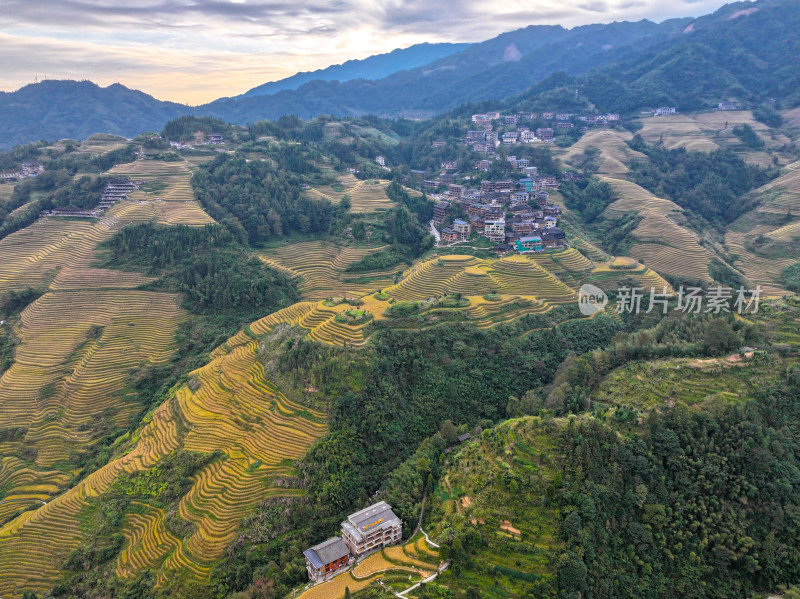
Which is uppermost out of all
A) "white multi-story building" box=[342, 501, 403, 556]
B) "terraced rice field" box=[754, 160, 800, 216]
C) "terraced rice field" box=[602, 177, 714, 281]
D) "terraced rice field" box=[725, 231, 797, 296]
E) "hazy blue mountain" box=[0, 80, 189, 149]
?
"hazy blue mountain" box=[0, 80, 189, 149]

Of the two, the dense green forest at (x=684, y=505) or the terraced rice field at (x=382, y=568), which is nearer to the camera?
the terraced rice field at (x=382, y=568)

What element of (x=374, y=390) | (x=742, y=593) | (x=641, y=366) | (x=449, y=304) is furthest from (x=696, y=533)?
(x=449, y=304)

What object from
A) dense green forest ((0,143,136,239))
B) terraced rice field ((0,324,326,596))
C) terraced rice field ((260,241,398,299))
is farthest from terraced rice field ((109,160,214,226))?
terraced rice field ((0,324,326,596))

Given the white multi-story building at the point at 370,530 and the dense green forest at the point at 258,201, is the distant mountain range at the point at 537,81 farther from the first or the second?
the white multi-story building at the point at 370,530

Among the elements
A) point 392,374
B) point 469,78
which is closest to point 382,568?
point 392,374

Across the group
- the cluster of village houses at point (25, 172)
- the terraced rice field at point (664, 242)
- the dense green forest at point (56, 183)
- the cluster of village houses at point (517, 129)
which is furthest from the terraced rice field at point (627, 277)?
the cluster of village houses at point (25, 172)

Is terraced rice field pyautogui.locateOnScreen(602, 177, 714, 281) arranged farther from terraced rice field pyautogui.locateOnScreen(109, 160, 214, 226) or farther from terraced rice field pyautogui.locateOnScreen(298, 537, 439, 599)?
terraced rice field pyautogui.locateOnScreen(109, 160, 214, 226)
